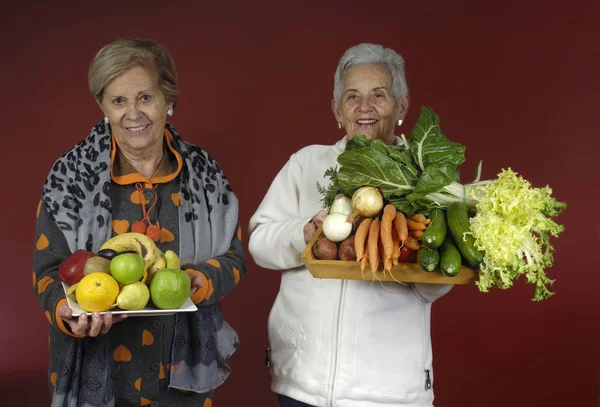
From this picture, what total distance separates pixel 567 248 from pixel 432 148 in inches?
73.6

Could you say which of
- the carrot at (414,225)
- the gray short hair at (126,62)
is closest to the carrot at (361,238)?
the carrot at (414,225)

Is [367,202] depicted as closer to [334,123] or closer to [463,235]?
[463,235]

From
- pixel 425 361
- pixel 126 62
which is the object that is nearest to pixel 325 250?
pixel 425 361

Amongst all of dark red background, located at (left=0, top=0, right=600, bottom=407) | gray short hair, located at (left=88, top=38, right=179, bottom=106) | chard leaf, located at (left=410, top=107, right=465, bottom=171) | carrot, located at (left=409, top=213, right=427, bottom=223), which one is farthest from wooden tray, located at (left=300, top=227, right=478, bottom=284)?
dark red background, located at (left=0, top=0, right=600, bottom=407)

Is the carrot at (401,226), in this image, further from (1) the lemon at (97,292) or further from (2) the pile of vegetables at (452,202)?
(1) the lemon at (97,292)

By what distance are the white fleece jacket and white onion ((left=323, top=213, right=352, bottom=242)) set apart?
8.3 inches

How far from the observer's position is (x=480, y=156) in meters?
4.27

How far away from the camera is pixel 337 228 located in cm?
247

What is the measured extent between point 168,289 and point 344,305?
2.13 feet

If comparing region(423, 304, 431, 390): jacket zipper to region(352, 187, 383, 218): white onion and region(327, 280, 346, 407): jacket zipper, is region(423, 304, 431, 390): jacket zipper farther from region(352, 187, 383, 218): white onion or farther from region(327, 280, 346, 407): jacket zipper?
region(352, 187, 383, 218): white onion

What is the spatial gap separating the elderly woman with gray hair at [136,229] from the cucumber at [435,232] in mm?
769

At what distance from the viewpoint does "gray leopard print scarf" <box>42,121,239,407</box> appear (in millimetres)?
2650

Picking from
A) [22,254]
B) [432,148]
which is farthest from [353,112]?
[22,254]

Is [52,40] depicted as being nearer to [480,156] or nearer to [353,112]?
[353,112]
